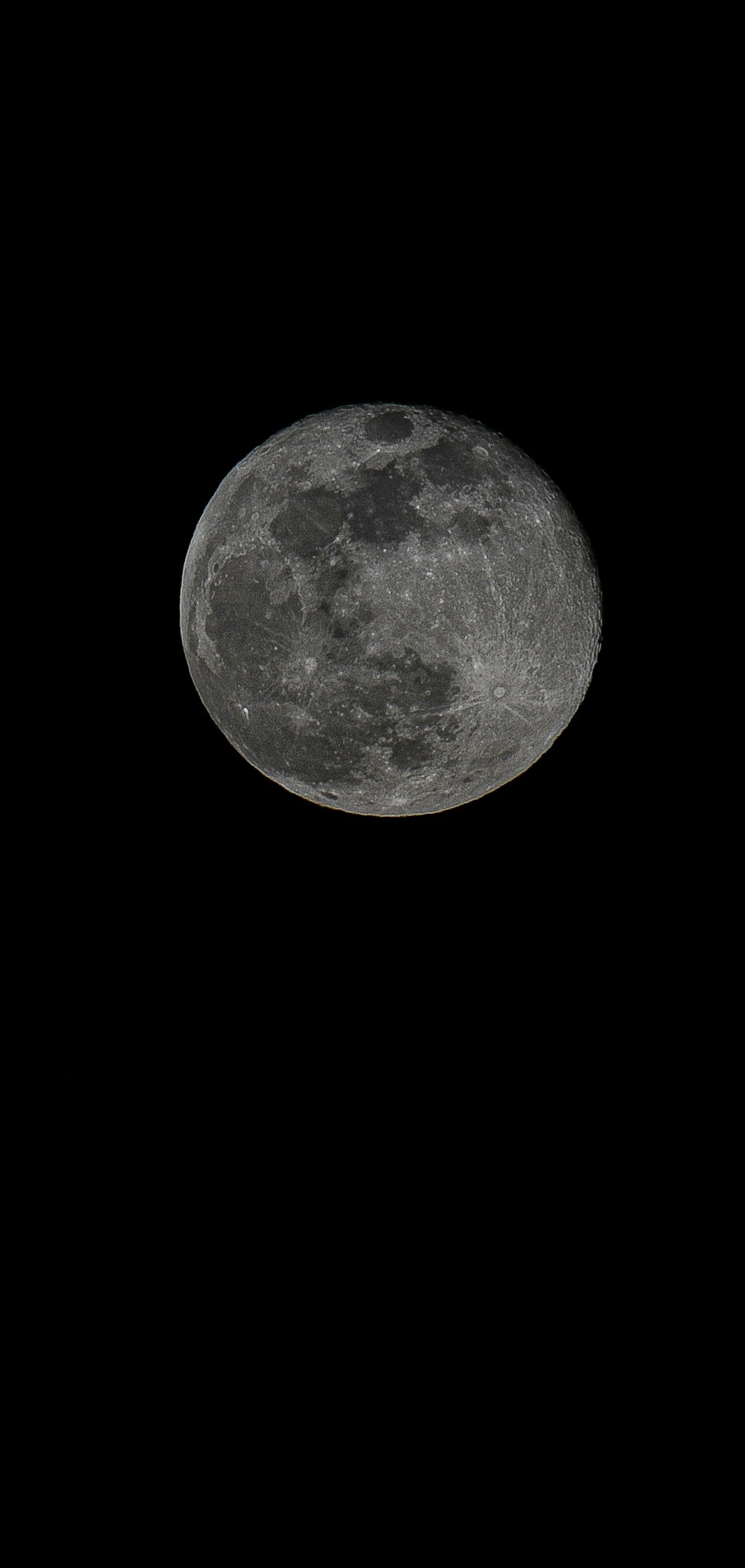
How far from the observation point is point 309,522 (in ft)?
10.5

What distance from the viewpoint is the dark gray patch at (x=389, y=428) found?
3.32 metres

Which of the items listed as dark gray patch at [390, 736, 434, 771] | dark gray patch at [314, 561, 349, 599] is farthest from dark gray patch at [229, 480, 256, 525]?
dark gray patch at [390, 736, 434, 771]

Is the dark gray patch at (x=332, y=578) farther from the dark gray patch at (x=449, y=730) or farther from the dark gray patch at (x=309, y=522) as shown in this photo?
the dark gray patch at (x=449, y=730)

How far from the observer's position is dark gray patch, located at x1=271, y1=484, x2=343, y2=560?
3.18 m

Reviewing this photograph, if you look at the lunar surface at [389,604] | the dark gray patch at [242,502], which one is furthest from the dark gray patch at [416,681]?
the dark gray patch at [242,502]

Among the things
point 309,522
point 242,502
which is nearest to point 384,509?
point 309,522

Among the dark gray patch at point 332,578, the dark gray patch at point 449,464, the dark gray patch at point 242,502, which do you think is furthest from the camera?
the dark gray patch at point 242,502

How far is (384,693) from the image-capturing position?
10.6 ft

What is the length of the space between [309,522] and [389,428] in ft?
1.46

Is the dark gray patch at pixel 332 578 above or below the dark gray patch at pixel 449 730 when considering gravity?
above

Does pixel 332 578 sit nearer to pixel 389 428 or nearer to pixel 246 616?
pixel 246 616

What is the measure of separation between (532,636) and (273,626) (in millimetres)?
815

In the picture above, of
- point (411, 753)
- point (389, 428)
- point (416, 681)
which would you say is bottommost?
point (411, 753)

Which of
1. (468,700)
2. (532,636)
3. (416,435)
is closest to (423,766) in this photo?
(468,700)
